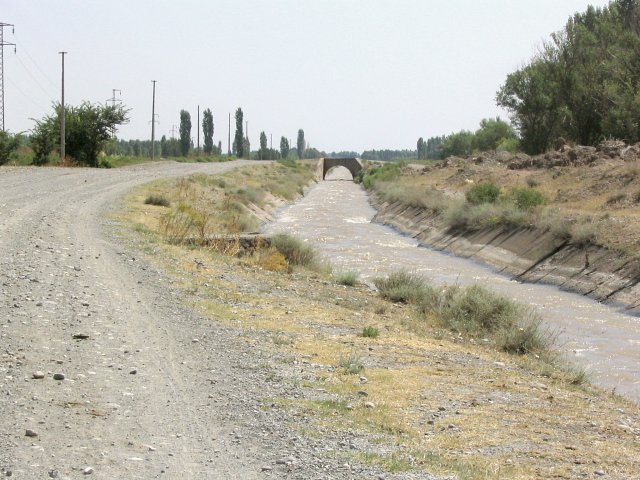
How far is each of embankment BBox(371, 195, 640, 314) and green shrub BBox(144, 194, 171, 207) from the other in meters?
11.8

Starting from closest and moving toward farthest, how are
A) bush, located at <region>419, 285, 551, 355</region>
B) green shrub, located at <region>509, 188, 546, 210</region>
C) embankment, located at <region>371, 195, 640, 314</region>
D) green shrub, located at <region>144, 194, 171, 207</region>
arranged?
bush, located at <region>419, 285, 551, 355</region>, embankment, located at <region>371, 195, 640, 314</region>, green shrub, located at <region>144, 194, 171, 207</region>, green shrub, located at <region>509, 188, 546, 210</region>

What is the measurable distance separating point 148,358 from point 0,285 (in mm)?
4302

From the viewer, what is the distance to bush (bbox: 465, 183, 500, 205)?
40.2m

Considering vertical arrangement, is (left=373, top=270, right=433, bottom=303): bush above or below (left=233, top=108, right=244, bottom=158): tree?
below

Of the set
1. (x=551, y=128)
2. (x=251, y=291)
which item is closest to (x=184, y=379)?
(x=251, y=291)

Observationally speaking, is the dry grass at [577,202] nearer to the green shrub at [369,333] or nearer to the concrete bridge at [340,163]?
the green shrub at [369,333]

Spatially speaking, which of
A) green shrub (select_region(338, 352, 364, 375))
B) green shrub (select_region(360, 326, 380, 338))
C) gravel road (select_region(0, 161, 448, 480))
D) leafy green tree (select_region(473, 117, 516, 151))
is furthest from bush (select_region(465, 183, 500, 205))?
leafy green tree (select_region(473, 117, 516, 151))

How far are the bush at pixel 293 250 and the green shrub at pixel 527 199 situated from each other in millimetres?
14994

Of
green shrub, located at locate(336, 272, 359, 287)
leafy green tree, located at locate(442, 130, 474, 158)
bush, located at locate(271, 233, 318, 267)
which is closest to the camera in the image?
green shrub, located at locate(336, 272, 359, 287)

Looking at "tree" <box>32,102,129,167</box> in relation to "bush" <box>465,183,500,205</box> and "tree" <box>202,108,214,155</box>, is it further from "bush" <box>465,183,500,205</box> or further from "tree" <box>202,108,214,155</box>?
"tree" <box>202,108,214,155</box>

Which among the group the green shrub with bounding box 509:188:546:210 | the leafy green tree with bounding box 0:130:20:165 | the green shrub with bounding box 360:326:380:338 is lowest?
the green shrub with bounding box 360:326:380:338

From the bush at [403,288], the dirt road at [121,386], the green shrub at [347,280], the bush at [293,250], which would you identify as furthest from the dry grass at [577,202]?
the dirt road at [121,386]

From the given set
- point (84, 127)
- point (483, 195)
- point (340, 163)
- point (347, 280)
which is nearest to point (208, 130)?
point (340, 163)

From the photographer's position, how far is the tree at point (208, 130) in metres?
158
